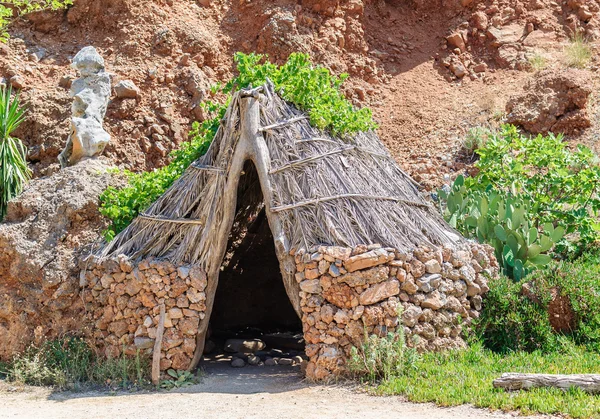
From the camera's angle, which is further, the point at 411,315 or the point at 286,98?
the point at 286,98

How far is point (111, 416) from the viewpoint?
6324 millimetres

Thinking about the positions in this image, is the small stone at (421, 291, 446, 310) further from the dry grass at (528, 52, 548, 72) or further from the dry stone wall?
the dry grass at (528, 52, 548, 72)

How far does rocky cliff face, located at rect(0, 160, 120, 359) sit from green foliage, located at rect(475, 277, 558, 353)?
4552 millimetres

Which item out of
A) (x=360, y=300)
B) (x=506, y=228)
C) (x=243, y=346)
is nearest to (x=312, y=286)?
(x=360, y=300)

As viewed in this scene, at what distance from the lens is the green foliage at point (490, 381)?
5672 mm

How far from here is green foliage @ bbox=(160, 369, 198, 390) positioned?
24.5 feet

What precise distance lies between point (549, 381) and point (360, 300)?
194 centimetres

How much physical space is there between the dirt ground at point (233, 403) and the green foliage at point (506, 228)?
2983mm

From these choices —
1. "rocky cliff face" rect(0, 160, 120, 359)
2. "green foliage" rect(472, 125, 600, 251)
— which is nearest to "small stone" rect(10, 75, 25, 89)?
"rocky cliff face" rect(0, 160, 120, 359)

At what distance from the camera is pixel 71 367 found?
308 inches

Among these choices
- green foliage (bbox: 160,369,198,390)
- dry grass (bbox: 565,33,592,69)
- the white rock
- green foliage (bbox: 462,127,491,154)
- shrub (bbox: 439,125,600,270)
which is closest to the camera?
green foliage (bbox: 160,369,198,390)

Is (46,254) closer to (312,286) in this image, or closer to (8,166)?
(8,166)

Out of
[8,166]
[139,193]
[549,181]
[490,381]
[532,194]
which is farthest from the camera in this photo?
[532,194]

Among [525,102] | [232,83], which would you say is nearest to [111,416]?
[232,83]
